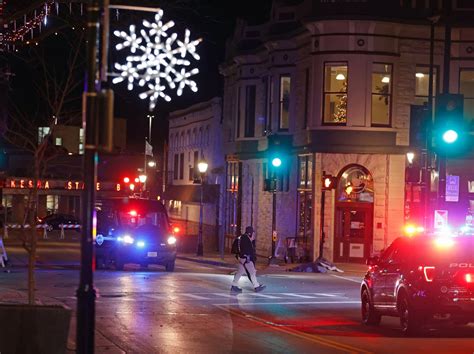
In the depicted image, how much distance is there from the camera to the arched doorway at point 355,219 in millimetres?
37875

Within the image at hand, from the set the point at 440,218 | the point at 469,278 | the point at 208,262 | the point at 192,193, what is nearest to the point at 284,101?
the point at 208,262

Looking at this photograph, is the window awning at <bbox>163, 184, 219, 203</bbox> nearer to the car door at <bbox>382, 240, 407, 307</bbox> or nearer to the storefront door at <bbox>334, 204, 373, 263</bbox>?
the storefront door at <bbox>334, 204, 373, 263</bbox>

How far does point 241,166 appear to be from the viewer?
45.9m

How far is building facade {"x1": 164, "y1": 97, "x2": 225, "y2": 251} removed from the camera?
51.7 meters

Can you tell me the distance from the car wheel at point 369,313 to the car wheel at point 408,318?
46.0 inches

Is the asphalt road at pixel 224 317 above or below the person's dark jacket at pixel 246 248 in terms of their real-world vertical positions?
below

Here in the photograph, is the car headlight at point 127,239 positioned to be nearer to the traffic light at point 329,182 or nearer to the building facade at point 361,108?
the traffic light at point 329,182

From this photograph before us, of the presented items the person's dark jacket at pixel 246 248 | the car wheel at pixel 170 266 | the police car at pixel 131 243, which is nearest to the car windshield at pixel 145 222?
the police car at pixel 131 243

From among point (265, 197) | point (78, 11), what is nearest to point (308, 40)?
point (265, 197)

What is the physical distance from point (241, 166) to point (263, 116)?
3384 mm

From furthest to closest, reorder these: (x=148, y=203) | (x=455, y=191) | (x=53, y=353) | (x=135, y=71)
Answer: (x=148, y=203)
(x=455, y=191)
(x=135, y=71)
(x=53, y=353)

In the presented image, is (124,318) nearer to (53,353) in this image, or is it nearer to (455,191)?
(53,353)

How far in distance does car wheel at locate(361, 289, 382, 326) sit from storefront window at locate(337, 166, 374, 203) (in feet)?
65.8

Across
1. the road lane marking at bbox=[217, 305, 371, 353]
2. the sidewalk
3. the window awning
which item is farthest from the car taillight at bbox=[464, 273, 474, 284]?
the window awning
